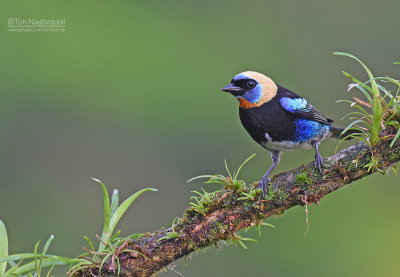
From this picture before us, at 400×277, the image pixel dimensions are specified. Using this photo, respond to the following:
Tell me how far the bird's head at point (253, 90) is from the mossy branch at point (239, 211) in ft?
4.30

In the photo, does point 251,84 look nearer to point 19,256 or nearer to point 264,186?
point 264,186

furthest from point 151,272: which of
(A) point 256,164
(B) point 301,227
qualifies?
(A) point 256,164

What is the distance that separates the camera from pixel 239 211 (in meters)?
3.28

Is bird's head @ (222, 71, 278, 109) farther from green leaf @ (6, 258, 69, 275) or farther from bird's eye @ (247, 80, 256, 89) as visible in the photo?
green leaf @ (6, 258, 69, 275)

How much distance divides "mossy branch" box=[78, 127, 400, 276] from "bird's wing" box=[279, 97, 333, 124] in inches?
45.0

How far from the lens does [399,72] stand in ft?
30.2

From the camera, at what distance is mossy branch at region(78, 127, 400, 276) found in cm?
317

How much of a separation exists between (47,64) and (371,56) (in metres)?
5.49

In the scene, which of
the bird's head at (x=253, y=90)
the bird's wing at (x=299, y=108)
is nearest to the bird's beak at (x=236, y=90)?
the bird's head at (x=253, y=90)

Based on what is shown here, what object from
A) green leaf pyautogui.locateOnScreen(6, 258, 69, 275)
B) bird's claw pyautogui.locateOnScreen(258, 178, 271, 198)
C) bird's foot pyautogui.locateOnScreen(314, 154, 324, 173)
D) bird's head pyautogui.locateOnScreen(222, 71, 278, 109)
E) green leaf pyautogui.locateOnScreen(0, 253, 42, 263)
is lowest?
green leaf pyautogui.locateOnScreen(6, 258, 69, 275)

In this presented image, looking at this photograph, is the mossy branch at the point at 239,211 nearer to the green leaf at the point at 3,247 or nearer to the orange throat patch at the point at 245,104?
the green leaf at the point at 3,247

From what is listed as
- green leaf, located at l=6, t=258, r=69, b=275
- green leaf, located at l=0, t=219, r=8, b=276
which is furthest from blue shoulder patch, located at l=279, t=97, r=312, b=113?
green leaf, located at l=0, t=219, r=8, b=276

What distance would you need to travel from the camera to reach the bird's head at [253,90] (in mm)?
4523

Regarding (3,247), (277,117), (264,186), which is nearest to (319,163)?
(264,186)
